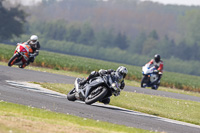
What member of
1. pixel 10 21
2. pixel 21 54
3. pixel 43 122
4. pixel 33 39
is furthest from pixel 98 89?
pixel 10 21

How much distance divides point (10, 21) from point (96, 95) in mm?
60101

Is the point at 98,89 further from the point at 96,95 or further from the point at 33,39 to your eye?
the point at 33,39

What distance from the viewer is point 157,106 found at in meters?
17.0

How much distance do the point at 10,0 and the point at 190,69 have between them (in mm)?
37143

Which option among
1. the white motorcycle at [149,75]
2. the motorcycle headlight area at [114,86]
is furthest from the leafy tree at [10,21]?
the motorcycle headlight area at [114,86]

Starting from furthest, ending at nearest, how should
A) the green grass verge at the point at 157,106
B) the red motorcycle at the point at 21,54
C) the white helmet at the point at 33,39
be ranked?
the white helmet at the point at 33,39 < the red motorcycle at the point at 21,54 < the green grass verge at the point at 157,106

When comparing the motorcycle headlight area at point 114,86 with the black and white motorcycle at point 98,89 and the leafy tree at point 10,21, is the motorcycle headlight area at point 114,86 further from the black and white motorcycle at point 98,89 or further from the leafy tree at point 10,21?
the leafy tree at point 10,21

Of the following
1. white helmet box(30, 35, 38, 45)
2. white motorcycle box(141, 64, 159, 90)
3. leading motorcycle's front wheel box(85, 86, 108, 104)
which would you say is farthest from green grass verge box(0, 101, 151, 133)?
white motorcycle box(141, 64, 159, 90)

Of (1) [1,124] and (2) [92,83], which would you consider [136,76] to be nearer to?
(2) [92,83]

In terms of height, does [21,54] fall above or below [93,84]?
above

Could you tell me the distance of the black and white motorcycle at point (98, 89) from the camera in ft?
41.9

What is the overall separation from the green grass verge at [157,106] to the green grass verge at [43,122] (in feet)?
17.0

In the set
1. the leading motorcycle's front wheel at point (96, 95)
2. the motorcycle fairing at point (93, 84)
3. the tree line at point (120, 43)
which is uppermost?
the tree line at point (120, 43)

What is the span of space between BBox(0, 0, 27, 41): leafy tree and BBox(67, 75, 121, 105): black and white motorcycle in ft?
187
